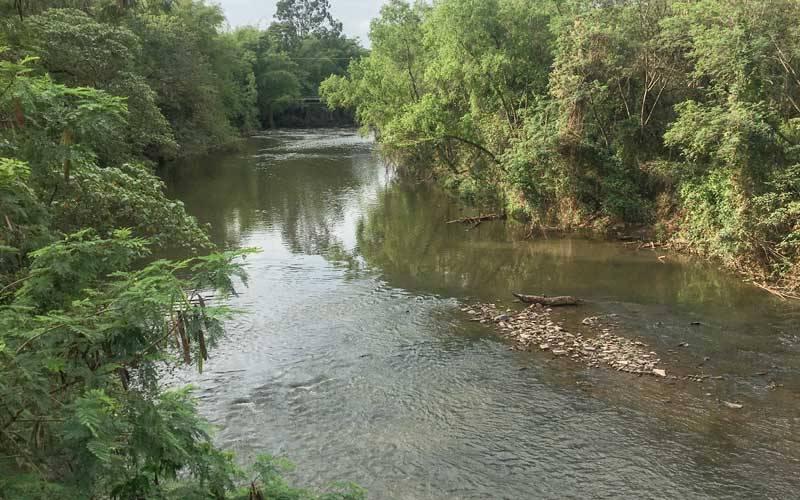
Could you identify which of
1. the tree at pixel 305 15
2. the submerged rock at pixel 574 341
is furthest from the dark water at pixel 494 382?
the tree at pixel 305 15

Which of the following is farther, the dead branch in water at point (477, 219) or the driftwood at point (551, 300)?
the dead branch in water at point (477, 219)

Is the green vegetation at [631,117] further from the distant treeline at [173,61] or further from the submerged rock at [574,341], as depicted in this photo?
the distant treeline at [173,61]

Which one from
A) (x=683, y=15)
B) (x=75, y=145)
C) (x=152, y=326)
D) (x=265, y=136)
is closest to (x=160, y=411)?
(x=152, y=326)

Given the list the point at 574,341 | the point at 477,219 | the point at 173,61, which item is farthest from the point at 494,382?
the point at 173,61

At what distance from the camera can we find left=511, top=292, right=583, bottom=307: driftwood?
56.4 feet

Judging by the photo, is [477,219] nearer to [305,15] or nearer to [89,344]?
[89,344]

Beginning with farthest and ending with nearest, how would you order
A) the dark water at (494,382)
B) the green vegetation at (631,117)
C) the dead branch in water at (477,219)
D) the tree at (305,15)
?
the tree at (305,15)
the dead branch in water at (477,219)
the green vegetation at (631,117)
the dark water at (494,382)

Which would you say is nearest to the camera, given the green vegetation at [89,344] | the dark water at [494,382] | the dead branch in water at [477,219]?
the green vegetation at [89,344]

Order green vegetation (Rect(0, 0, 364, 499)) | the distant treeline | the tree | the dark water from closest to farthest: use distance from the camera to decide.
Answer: green vegetation (Rect(0, 0, 364, 499)), the dark water, the distant treeline, the tree

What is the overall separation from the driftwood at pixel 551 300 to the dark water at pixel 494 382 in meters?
0.46

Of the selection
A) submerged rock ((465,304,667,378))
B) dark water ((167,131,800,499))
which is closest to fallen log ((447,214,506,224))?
dark water ((167,131,800,499))

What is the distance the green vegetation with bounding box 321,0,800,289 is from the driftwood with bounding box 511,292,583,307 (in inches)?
221

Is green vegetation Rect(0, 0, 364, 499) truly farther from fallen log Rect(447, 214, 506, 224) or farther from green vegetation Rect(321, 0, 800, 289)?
fallen log Rect(447, 214, 506, 224)

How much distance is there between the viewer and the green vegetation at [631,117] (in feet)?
59.9
